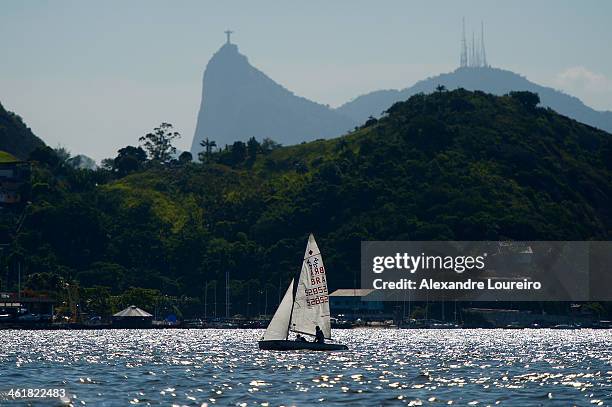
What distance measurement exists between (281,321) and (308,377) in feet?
100

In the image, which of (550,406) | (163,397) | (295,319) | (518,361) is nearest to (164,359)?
(295,319)

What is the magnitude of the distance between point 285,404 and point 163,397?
27.3ft

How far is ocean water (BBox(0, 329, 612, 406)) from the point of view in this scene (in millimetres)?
71062

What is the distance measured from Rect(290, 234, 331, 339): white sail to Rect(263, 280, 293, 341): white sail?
0.87 meters

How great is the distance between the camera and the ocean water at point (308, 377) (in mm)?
71062

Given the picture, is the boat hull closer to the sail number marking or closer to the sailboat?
the sailboat

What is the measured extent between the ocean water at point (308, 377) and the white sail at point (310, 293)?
354 cm

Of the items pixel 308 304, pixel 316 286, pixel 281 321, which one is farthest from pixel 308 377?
pixel 281 321

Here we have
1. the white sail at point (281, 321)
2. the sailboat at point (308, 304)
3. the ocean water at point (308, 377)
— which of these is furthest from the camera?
the white sail at point (281, 321)

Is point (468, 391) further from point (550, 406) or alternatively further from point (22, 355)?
point (22, 355)

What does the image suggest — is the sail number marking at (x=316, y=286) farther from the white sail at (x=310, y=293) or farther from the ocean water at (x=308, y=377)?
the ocean water at (x=308, y=377)

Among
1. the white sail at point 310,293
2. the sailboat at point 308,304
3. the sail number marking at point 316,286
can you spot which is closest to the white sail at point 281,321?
the sailboat at point 308,304

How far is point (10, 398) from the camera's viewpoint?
225ft

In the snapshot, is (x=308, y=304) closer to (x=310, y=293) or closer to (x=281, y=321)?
(x=310, y=293)
